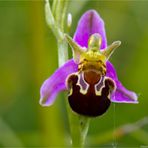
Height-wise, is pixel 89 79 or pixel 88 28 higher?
pixel 88 28

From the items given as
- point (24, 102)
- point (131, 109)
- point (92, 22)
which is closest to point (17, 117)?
point (24, 102)

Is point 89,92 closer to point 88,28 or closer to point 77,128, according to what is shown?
point 77,128

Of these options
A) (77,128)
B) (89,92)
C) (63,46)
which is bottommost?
(77,128)

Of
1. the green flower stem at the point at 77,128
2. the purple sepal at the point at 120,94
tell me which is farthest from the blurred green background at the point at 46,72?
the green flower stem at the point at 77,128

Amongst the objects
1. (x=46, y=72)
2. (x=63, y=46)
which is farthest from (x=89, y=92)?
(x=46, y=72)

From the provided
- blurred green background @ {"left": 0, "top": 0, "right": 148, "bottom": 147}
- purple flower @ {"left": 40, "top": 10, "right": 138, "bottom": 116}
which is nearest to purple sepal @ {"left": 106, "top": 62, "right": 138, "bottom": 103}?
purple flower @ {"left": 40, "top": 10, "right": 138, "bottom": 116}

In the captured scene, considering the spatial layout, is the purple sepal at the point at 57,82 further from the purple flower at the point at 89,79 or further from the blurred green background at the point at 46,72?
the blurred green background at the point at 46,72
